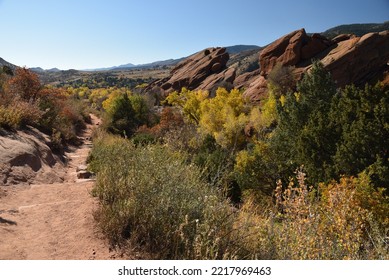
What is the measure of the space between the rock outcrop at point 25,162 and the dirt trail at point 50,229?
1054 millimetres

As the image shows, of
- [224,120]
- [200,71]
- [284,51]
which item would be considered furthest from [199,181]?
[200,71]

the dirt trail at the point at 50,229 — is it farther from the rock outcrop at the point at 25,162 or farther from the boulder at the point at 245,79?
the boulder at the point at 245,79

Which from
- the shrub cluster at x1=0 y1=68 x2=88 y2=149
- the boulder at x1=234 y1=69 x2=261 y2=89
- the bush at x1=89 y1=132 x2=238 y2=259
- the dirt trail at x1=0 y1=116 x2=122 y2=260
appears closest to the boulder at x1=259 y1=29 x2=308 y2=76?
the boulder at x1=234 y1=69 x2=261 y2=89

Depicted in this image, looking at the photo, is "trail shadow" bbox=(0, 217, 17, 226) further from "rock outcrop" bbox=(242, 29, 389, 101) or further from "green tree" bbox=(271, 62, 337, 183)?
"rock outcrop" bbox=(242, 29, 389, 101)

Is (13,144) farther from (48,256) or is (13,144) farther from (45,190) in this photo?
(48,256)

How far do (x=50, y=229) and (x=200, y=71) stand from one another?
60.2 metres

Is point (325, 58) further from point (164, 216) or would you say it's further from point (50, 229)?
point (50, 229)

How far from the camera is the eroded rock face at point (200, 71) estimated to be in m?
60.8

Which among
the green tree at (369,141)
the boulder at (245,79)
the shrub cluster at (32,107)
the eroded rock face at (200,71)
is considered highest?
the eroded rock face at (200,71)

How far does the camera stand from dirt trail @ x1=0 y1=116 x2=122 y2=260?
368cm

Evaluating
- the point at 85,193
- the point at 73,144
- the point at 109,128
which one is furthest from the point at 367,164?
the point at 109,128

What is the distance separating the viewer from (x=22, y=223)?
474 centimetres

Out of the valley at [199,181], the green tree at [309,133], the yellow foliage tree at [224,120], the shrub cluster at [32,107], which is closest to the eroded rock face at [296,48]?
the valley at [199,181]
